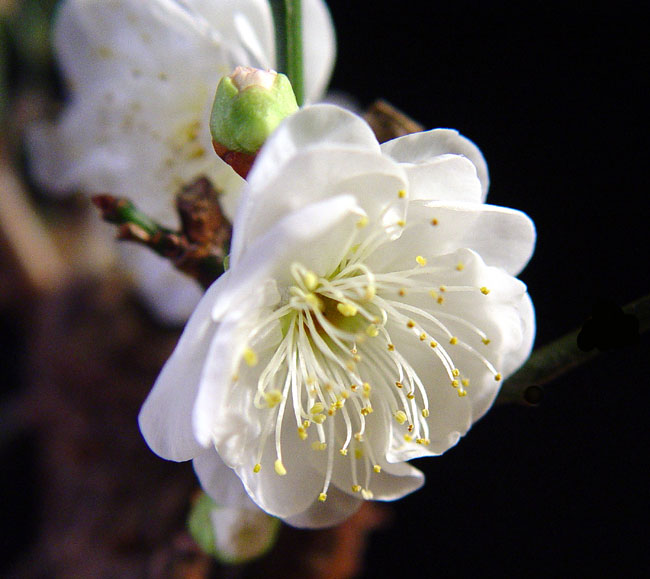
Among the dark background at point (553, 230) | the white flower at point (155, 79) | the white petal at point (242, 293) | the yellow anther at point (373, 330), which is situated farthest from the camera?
the dark background at point (553, 230)

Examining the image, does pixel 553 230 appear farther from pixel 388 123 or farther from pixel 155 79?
pixel 155 79

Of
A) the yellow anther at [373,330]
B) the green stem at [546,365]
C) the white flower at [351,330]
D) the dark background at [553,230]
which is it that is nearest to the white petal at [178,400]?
the white flower at [351,330]

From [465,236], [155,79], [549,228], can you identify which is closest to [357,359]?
[465,236]

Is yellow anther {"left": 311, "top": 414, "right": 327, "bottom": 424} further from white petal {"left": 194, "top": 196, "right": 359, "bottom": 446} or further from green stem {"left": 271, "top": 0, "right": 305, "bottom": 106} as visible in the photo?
green stem {"left": 271, "top": 0, "right": 305, "bottom": 106}

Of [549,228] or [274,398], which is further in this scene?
[549,228]

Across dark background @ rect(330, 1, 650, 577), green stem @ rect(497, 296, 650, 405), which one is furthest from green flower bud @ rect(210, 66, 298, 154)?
dark background @ rect(330, 1, 650, 577)

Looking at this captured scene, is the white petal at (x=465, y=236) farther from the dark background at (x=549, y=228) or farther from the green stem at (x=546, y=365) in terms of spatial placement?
the dark background at (x=549, y=228)
